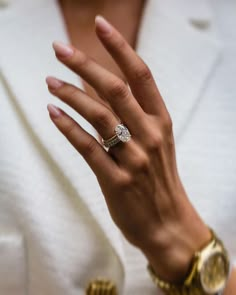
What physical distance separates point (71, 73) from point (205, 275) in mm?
264

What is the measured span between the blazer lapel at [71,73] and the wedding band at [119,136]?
13 centimetres

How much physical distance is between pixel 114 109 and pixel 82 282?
0.73 ft

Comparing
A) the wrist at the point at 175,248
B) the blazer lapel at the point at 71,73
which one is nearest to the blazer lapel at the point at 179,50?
the blazer lapel at the point at 71,73

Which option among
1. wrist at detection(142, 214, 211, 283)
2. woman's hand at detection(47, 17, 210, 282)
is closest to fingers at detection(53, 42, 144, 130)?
woman's hand at detection(47, 17, 210, 282)

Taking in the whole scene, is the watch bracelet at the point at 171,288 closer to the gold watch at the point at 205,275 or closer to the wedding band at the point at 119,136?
the gold watch at the point at 205,275

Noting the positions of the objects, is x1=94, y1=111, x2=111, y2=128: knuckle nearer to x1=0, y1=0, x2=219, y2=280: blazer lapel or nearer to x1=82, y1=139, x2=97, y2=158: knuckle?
x1=82, y1=139, x2=97, y2=158: knuckle

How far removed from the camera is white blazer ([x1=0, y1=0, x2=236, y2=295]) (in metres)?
0.59

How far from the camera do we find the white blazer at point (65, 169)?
593 mm

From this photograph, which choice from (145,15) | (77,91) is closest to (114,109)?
(77,91)

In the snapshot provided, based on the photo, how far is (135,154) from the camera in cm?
48

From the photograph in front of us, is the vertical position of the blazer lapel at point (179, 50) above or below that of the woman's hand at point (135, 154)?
above

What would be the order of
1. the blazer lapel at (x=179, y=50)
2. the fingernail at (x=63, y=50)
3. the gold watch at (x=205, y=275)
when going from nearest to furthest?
the fingernail at (x=63, y=50)
the gold watch at (x=205, y=275)
the blazer lapel at (x=179, y=50)

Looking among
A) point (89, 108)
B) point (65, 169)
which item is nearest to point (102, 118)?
point (89, 108)

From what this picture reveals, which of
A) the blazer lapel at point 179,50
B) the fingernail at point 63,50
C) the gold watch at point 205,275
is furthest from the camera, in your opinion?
the blazer lapel at point 179,50
